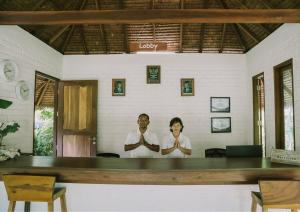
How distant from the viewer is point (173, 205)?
9.70 feet

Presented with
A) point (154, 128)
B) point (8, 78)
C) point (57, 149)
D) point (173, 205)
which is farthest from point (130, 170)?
point (57, 149)

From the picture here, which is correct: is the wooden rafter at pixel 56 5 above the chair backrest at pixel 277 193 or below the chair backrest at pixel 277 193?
above

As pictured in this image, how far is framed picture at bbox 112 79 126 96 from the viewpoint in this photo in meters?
6.45

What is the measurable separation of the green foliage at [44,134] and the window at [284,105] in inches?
250

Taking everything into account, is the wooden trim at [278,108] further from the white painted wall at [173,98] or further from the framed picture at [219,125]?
the framed picture at [219,125]

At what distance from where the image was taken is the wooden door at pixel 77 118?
6.25 meters

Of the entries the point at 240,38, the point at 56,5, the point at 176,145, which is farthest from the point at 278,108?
the point at 56,5

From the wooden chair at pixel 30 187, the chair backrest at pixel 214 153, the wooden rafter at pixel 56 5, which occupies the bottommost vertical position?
the chair backrest at pixel 214 153

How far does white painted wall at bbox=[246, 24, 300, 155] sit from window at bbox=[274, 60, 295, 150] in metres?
0.14

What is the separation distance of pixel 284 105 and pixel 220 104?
171cm

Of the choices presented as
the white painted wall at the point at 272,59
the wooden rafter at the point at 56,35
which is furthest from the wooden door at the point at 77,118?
the white painted wall at the point at 272,59

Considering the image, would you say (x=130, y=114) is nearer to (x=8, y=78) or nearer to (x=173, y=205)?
(x=8, y=78)

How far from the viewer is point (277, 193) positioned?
246cm

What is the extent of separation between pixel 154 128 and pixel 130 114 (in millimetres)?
679
